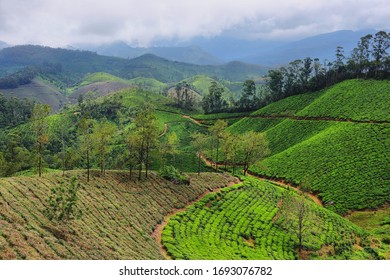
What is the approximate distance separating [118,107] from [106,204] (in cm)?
15474

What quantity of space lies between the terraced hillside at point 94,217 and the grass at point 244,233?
3.07 metres

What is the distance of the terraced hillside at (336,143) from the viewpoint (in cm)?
7231

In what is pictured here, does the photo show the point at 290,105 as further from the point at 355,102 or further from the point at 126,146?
the point at 126,146

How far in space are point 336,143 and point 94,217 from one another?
241ft

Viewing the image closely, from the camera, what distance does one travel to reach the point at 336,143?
91125 mm

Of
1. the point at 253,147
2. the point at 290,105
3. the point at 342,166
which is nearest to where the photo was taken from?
the point at 342,166

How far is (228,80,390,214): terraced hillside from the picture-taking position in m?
72.3

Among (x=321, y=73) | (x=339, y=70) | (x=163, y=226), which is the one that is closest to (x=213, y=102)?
(x=321, y=73)

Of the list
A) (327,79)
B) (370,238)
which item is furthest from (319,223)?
(327,79)

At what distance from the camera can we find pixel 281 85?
169 m

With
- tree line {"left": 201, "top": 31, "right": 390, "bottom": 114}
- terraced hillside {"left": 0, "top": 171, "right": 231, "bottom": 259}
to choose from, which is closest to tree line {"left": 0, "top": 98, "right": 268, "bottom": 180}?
terraced hillside {"left": 0, "top": 171, "right": 231, "bottom": 259}

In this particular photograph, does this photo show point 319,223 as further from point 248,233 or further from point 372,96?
point 372,96

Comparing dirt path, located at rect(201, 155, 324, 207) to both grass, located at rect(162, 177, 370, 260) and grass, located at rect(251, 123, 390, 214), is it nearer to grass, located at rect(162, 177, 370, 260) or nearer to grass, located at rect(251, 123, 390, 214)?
grass, located at rect(251, 123, 390, 214)

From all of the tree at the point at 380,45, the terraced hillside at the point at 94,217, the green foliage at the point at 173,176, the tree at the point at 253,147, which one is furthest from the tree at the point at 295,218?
the tree at the point at 380,45
